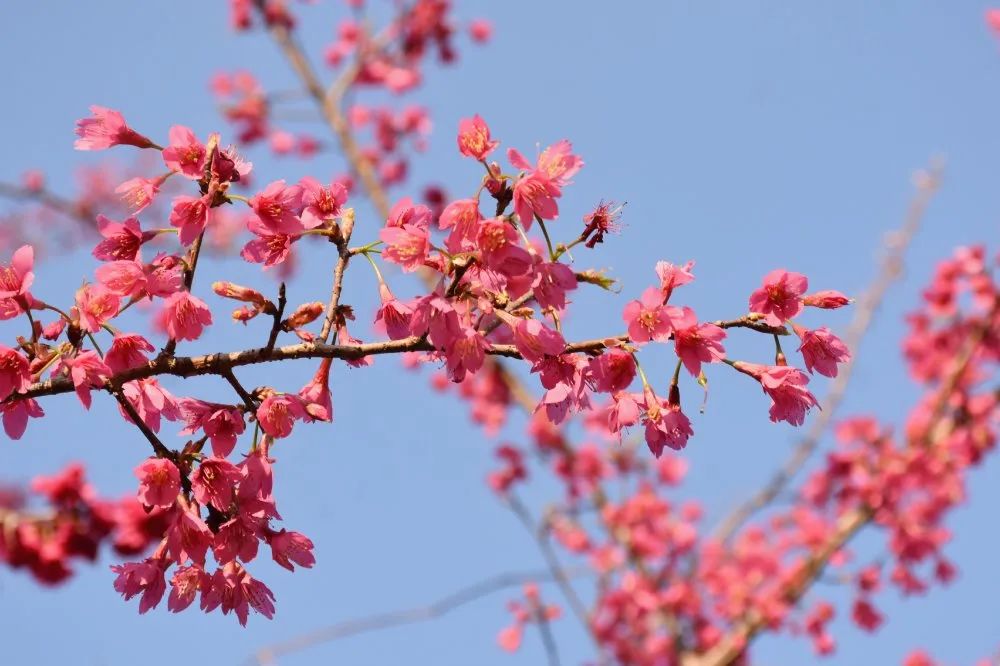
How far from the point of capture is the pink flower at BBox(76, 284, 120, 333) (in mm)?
1661

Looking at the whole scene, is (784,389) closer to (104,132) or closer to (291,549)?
(291,549)

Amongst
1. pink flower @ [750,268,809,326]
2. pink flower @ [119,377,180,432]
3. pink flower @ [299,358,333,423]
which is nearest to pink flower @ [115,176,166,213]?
pink flower @ [119,377,180,432]

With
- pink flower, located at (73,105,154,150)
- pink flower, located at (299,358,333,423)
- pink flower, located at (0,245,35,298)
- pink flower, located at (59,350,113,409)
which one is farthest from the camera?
pink flower, located at (73,105,154,150)

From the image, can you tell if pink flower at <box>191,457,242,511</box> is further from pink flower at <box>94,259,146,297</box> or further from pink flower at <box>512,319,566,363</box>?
pink flower at <box>512,319,566,363</box>

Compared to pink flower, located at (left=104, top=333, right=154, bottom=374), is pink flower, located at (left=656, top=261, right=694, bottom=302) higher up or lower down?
lower down

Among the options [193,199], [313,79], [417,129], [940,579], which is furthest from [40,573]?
[940,579]

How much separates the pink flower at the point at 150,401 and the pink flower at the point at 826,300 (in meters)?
1.29

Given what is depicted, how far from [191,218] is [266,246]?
0.16 metres

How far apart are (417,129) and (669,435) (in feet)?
26.8

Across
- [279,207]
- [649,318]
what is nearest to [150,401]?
[279,207]

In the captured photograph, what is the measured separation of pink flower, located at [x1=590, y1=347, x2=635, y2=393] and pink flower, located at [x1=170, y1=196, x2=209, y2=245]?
2.66 feet

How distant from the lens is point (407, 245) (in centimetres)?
173

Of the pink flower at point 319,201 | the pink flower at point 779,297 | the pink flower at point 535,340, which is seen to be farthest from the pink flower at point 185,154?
the pink flower at point 779,297

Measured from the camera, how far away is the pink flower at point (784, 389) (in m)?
1.85
